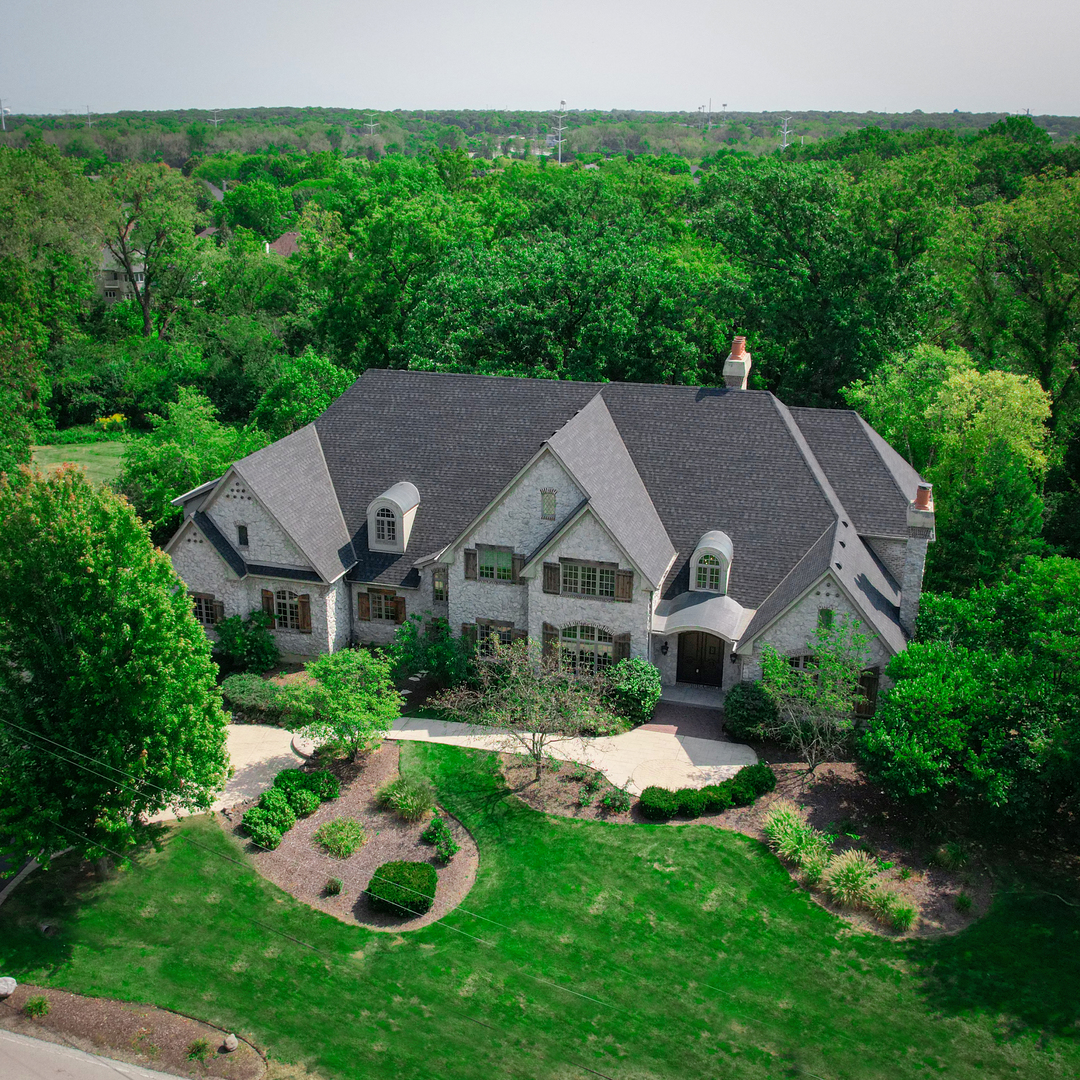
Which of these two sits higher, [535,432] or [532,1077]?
[535,432]

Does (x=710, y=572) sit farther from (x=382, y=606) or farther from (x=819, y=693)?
(x=382, y=606)

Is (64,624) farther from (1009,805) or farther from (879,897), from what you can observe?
(1009,805)

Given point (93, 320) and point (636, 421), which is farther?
point (93, 320)

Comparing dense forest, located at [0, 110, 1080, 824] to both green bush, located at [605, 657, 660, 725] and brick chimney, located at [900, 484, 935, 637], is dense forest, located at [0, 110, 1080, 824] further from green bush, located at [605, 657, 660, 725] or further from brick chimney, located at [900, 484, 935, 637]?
green bush, located at [605, 657, 660, 725]

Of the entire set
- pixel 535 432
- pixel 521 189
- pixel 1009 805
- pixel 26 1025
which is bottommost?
pixel 26 1025

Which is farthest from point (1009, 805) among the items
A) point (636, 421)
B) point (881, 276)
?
point (881, 276)

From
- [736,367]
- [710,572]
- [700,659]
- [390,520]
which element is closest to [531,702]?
[700,659]
